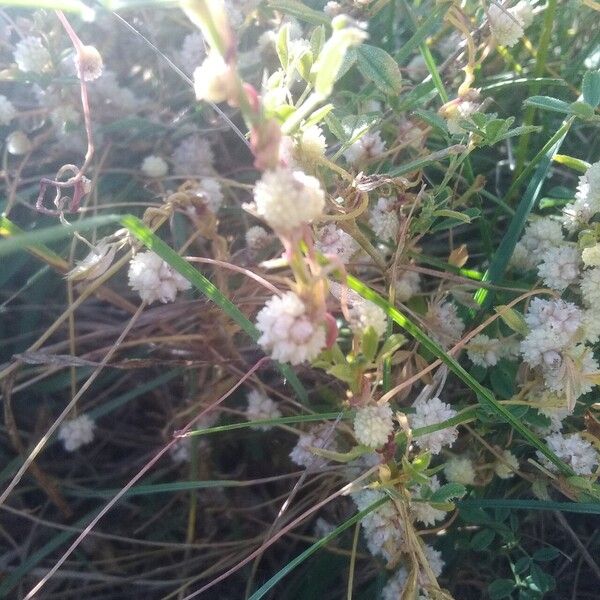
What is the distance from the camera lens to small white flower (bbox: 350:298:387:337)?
0.63m

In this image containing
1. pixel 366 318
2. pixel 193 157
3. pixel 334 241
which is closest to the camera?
pixel 366 318

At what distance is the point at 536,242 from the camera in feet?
2.72

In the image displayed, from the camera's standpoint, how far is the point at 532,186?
0.83 meters

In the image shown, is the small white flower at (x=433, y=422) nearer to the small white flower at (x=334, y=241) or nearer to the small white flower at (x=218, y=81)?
the small white flower at (x=334, y=241)

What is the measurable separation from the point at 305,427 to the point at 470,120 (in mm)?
445

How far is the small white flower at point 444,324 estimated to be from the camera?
843 millimetres

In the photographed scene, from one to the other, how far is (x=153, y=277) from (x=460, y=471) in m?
0.41

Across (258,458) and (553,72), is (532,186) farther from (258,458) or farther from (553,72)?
(258,458)

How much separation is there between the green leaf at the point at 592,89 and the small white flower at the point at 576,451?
37cm

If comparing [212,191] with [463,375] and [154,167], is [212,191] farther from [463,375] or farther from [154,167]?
[463,375]

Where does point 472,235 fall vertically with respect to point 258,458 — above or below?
above

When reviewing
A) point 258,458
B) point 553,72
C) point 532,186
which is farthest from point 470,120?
point 258,458

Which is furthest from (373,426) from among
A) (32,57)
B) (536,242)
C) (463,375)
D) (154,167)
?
(32,57)

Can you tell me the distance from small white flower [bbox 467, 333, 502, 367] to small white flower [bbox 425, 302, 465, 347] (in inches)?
1.0
